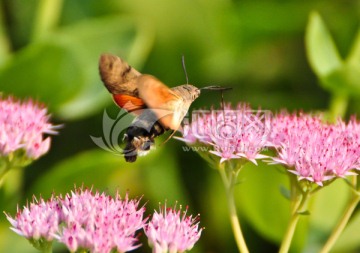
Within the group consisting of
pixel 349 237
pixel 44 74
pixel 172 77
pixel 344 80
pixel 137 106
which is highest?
pixel 137 106

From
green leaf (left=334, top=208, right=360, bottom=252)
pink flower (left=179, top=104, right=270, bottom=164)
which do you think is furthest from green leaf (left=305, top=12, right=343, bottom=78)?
pink flower (left=179, top=104, right=270, bottom=164)

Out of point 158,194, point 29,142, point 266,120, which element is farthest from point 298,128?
point 158,194

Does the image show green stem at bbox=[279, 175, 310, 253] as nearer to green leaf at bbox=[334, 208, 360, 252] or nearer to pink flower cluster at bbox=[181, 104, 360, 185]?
pink flower cluster at bbox=[181, 104, 360, 185]

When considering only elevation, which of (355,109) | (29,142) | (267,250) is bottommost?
(267,250)

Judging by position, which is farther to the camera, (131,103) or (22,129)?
(22,129)

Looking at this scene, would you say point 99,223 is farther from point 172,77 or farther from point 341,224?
point 172,77

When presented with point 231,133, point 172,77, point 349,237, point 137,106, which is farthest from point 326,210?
point 137,106

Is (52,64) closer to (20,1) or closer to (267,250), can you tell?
(20,1)
